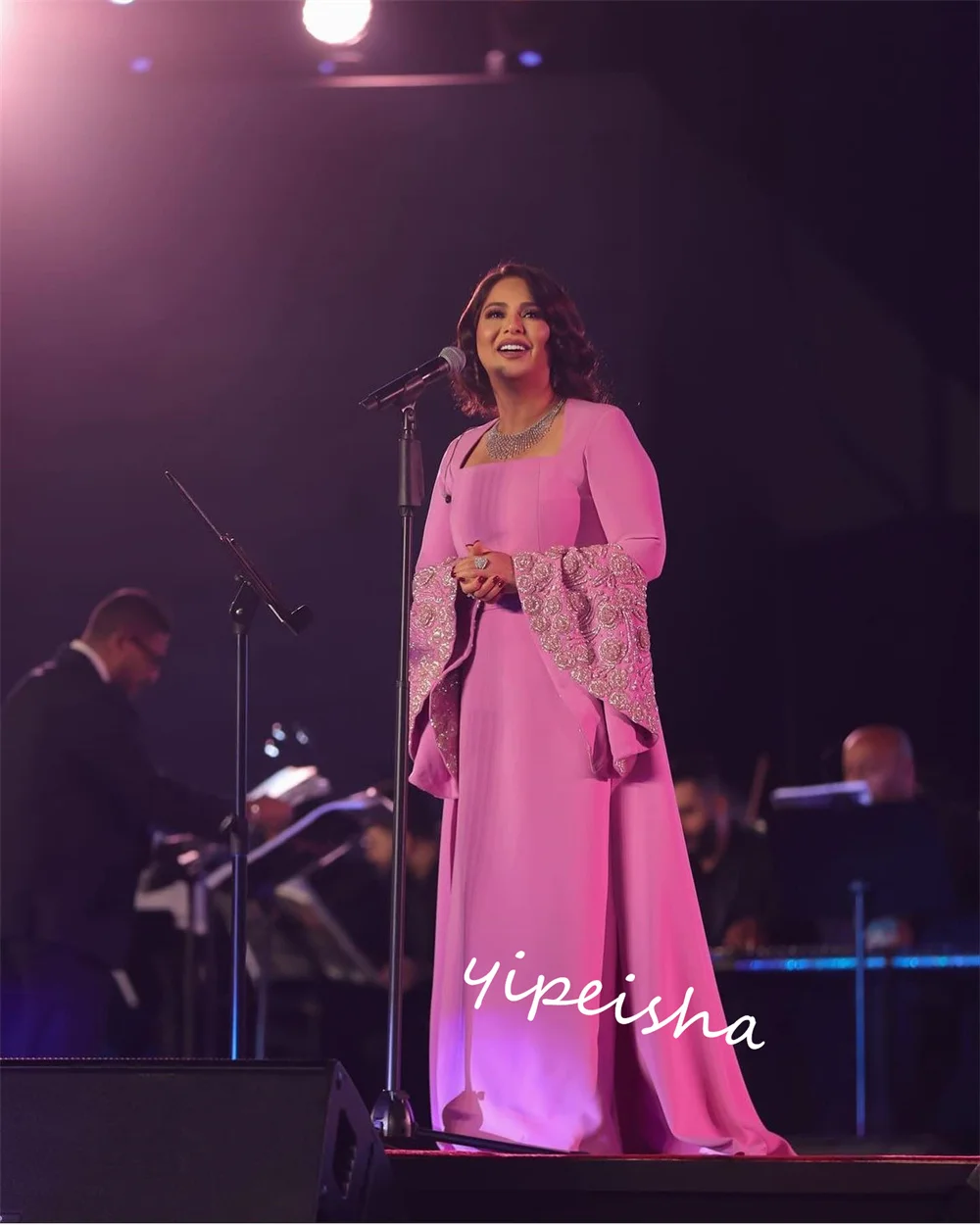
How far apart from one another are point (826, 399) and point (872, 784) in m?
1.64

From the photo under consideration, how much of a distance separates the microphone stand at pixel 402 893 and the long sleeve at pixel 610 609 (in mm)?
230

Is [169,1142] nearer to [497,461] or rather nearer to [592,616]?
[592,616]

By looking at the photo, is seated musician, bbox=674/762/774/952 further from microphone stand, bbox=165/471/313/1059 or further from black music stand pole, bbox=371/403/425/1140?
black music stand pole, bbox=371/403/425/1140

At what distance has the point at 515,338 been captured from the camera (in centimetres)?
313

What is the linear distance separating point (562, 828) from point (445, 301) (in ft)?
5.31

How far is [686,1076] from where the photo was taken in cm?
285

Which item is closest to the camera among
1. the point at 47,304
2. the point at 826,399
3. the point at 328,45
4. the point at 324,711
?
the point at 328,45

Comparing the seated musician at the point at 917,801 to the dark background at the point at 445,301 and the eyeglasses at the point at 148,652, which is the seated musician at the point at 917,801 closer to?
the dark background at the point at 445,301

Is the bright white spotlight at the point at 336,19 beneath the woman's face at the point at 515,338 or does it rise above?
above

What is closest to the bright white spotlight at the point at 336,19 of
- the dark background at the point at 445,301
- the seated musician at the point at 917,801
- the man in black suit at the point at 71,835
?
the dark background at the point at 445,301

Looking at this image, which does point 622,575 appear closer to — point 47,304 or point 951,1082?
point 47,304

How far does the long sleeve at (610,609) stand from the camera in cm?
288

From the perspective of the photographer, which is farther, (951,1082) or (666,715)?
(666,715)

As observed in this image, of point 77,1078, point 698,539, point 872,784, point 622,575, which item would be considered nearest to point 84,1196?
point 77,1078
